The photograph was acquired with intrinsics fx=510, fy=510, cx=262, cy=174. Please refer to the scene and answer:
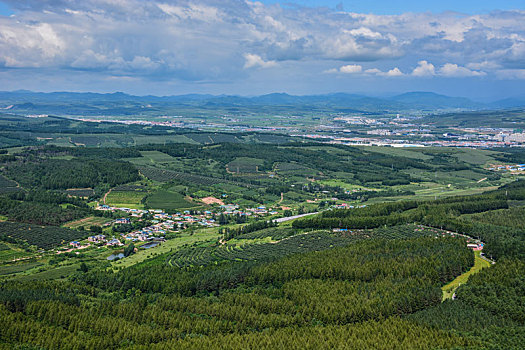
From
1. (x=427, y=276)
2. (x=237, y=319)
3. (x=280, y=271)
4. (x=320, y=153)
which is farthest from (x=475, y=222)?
(x=320, y=153)

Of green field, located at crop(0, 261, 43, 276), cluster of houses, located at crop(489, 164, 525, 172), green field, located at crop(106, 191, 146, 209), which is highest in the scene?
cluster of houses, located at crop(489, 164, 525, 172)

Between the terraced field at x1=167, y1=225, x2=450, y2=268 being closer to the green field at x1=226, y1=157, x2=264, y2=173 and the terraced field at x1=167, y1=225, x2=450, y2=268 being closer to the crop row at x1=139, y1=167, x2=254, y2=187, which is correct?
the crop row at x1=139, y1=167, x2=254, y2=187

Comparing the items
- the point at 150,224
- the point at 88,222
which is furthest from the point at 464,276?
the point at 88,222

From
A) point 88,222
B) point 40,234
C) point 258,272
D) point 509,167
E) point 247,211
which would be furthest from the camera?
point 509,167

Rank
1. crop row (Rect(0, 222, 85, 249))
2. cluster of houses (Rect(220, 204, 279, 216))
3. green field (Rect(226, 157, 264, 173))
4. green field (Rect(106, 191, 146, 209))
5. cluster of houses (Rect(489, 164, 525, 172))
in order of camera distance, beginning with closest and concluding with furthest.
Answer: crop row (Rect(0, 222, 85, 249)), cluster of houses (Rect(220, 204, 279, 216)), green field (Rect(106, 191, 146, 209)), green field (Rect(226, 157, 264, 173)), cluster of houses (Rect(489, 164, 525, 172))

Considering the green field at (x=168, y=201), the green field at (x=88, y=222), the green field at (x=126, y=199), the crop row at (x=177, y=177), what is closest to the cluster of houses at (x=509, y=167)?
the crop row at (x=177, y=177)

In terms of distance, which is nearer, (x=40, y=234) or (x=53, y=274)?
(x=53, y=274)

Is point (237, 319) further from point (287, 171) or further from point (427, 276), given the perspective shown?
point (287, 171)

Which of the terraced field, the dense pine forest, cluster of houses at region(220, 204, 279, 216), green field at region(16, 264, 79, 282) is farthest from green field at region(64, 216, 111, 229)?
cluster of houses at region(220, 204, 279, 216)

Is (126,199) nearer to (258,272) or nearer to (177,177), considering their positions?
(177,177)
